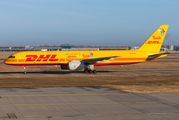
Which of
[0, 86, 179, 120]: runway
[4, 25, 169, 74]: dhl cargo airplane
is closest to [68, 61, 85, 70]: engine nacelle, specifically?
[4, 25, 169, 74]: dhl cargo airplane

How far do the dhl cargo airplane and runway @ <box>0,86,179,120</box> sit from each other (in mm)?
20515

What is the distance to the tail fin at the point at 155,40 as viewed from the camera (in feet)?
167

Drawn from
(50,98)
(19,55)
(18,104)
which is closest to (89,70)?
(19,55)

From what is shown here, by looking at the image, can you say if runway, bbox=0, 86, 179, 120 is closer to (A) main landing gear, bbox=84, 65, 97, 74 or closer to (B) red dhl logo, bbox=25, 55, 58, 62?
(B) red dhl logo, bbox=25, 55, 58, 62

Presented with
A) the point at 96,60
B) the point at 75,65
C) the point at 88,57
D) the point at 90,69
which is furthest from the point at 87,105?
the point at 88,57

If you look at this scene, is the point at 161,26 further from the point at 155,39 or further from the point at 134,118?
the point at 134,118

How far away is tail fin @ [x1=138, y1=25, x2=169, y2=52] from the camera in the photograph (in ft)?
167

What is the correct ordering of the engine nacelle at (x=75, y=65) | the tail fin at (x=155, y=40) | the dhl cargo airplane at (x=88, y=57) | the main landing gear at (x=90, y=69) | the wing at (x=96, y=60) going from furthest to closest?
the tail fin at (x=155, y=40), the main landing gear at (x=90, y=69), the wing at (x=96, y=60), the dhl cargo airplane at (x=88, y=57), the engine nacelle at (x=75, y=65)

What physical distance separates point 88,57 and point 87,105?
28034 millimetres

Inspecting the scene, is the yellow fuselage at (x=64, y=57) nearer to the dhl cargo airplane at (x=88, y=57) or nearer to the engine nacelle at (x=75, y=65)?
the dhl cargo airplane at (x=88, y=57)

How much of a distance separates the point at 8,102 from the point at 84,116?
25.1 feet

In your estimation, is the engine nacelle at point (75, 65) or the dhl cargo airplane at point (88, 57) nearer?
the engine nacelle at point (75, 65)

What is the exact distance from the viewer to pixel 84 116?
54.7 ft

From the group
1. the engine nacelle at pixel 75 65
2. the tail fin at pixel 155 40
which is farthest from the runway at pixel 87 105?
the tail fin at pixel 155 40
